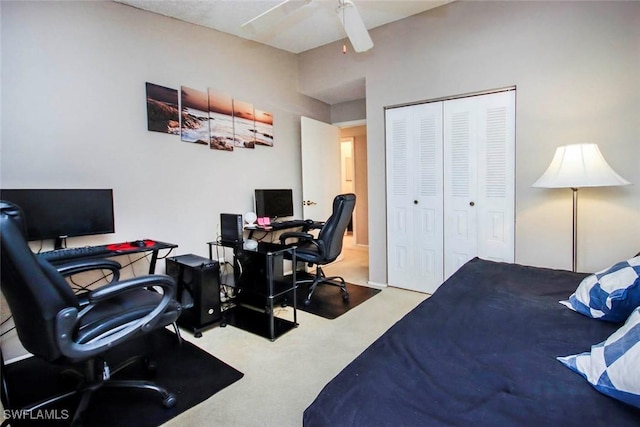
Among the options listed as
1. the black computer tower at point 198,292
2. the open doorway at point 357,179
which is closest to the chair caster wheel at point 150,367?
the black computer tower at point 198,292

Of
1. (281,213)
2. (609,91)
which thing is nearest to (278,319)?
(281,213)

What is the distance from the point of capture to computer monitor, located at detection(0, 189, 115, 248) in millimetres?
2137

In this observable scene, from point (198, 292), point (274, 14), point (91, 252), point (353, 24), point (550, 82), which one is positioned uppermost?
point (274, 14)

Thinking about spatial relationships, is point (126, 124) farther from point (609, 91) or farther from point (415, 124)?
point (609, 91)

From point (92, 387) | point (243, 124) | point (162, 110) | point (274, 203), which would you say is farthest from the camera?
point (274, 203)

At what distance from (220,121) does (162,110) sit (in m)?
0.62

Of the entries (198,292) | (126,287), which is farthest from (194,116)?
(126,287)

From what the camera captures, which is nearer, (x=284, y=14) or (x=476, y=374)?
(x=476, y=374)

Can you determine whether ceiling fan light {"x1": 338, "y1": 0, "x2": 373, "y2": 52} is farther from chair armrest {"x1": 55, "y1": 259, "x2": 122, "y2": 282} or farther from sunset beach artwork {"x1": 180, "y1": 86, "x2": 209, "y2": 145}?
chair armrest {"x1": 55, "y1": 259, "x2": 122, "y2": 282}

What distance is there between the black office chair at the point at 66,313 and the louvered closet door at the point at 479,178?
2.69m

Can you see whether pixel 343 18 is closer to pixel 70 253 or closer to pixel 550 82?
pixel 550 82

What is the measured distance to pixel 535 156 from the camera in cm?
272

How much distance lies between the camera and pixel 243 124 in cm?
365

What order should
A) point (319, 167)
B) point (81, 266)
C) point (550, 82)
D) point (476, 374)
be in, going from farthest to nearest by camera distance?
point (319, 167) < point (550, 82) < point (81, 266) < point (476, 374)
